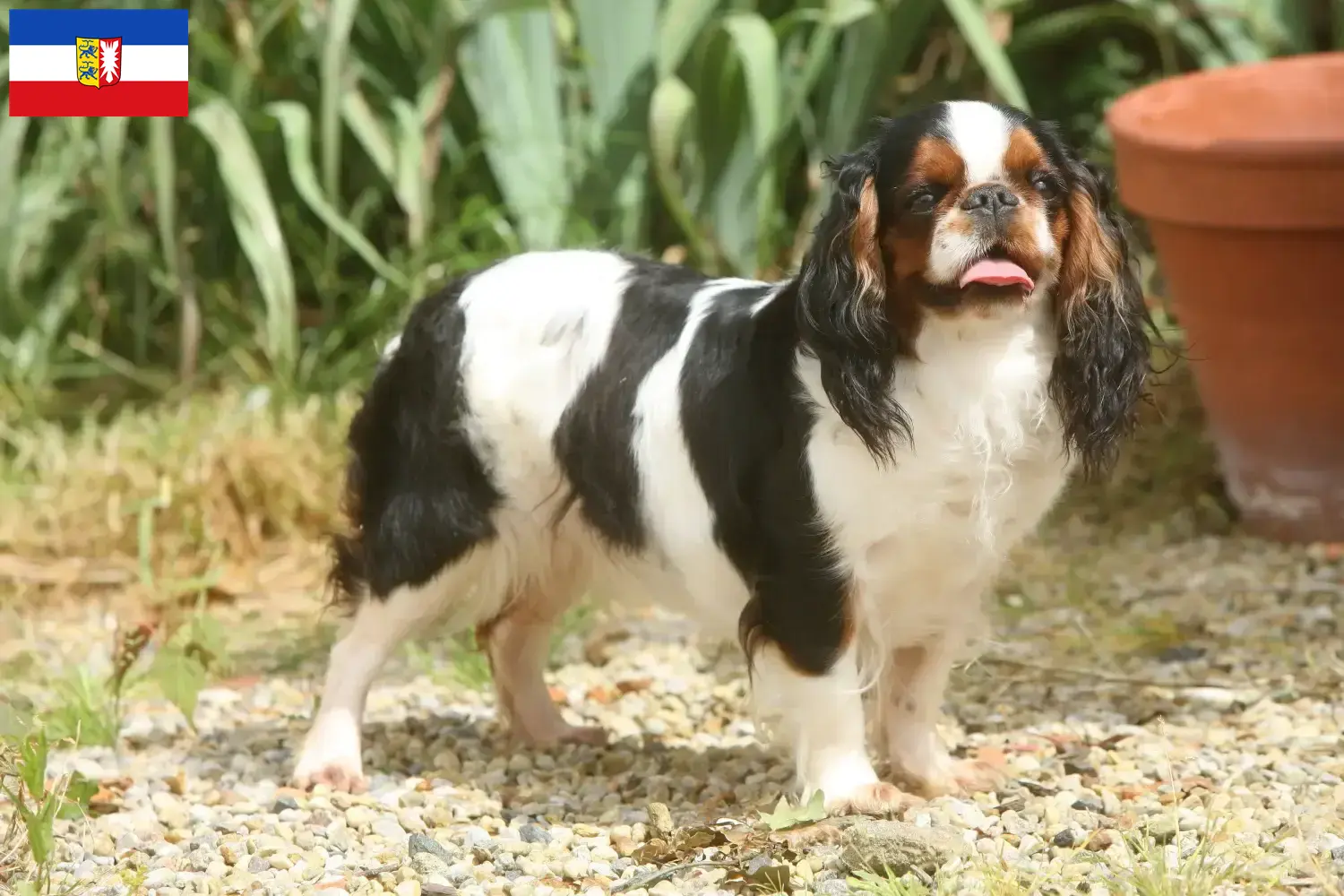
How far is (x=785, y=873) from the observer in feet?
9.37

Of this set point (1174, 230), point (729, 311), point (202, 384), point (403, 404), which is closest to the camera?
point (729, 311)

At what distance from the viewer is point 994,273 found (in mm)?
2820

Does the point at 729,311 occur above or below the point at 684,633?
above

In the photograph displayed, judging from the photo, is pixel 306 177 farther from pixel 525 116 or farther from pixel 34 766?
pixel 34 766

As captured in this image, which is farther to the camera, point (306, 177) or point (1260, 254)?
point (306, 177)

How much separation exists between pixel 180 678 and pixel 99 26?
2259mm

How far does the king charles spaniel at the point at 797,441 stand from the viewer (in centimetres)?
Answer: 291

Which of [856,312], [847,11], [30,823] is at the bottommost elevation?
[30,823]

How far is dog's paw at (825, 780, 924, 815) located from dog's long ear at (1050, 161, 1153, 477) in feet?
2.15

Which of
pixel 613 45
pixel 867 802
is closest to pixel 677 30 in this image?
pixel 613 45

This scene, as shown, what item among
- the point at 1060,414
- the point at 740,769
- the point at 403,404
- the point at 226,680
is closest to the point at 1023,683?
the point at 740,769

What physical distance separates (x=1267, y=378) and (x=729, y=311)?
6.44 ft

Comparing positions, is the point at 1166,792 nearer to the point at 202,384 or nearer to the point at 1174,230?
the point at 1174,230

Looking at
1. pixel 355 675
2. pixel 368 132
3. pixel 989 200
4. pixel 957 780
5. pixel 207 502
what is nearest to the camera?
pixel 989 200
